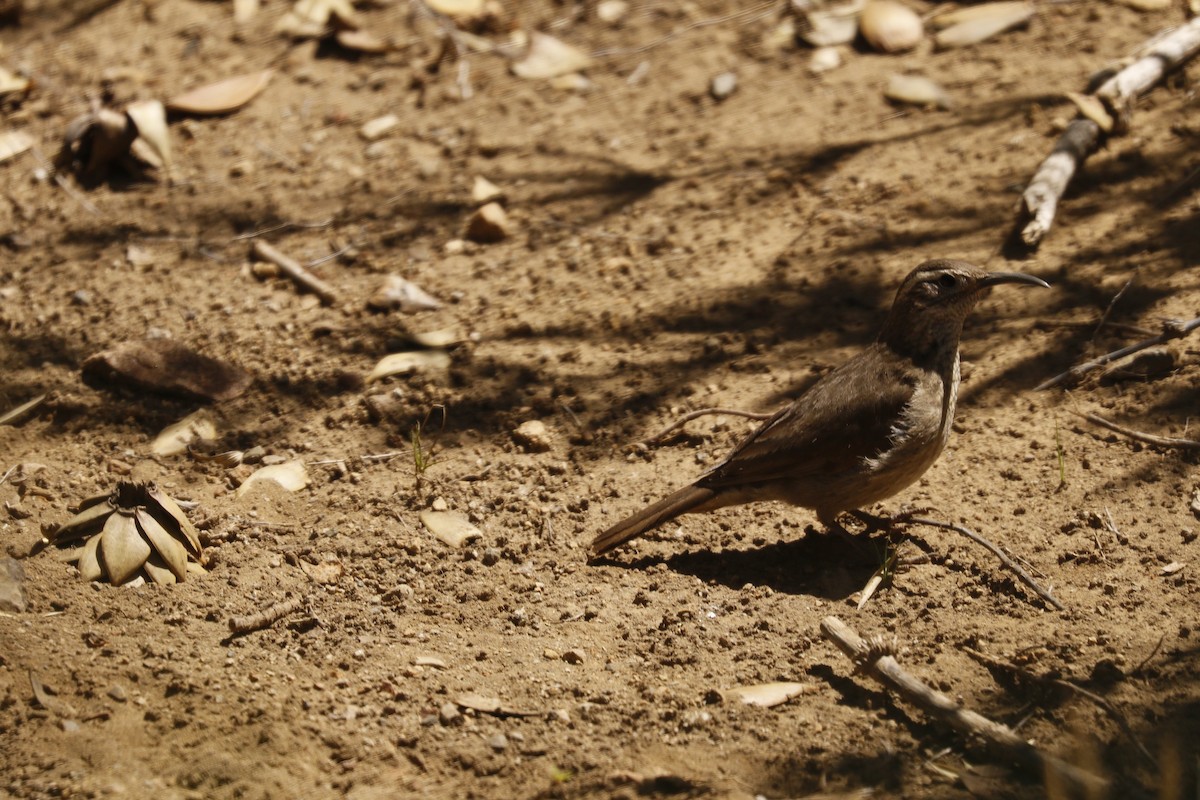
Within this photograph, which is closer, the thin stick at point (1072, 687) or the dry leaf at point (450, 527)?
the thin stick at point (1072, 687)

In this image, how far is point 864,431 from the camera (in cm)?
468

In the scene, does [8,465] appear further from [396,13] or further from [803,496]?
[396,13]

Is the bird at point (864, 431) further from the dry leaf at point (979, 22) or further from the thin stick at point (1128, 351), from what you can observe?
the dry leaf at point (979, 22)

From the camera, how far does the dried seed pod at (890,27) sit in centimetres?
733

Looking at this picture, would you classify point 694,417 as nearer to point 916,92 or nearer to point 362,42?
point 916,92

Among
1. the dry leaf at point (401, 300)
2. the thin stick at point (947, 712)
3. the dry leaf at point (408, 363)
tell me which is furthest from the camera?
the dry leaf at point (401, 300)

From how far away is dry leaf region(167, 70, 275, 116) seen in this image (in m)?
7.02

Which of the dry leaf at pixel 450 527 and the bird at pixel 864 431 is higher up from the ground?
the bird at pixel 864 431

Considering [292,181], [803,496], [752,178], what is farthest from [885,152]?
[292,181]

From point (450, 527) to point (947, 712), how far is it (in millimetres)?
2024

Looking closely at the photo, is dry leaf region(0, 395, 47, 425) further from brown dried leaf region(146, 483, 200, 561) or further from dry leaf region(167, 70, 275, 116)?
dry leaf region(167, 70, 275, 116)

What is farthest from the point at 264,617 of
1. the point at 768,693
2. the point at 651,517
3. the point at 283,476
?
the point at 768,693

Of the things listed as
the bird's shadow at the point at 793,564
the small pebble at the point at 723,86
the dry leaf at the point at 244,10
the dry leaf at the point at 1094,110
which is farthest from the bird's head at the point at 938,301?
the dry leaf at the point at 244,10

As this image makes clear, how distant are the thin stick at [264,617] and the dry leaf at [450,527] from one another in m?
0.63
